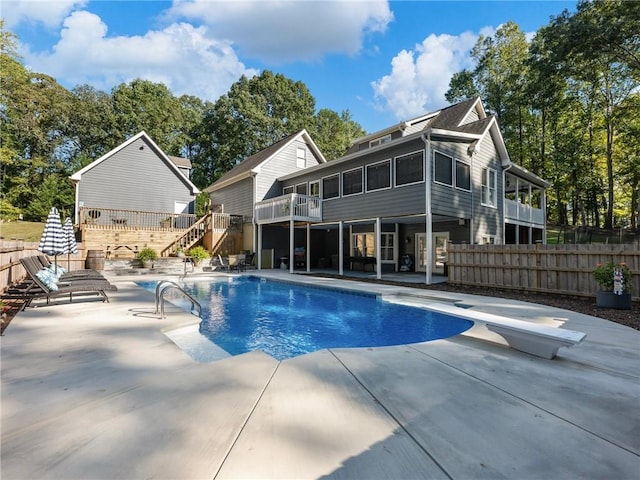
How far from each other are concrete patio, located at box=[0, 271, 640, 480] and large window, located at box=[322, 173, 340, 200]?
11.5 meters

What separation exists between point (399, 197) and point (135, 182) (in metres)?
17.1

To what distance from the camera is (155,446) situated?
209cm

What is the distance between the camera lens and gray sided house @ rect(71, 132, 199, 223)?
19094mm

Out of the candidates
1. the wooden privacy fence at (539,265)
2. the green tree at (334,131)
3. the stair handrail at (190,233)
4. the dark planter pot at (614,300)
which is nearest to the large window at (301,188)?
the stair handrail at (190,233)

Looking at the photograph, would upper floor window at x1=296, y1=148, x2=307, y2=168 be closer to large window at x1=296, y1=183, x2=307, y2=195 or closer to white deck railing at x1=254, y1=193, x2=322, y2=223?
large window at x1=296, y1=183, x2=307, y2=195

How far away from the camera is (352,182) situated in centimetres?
1438

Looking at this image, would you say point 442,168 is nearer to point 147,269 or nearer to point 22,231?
point 147,269

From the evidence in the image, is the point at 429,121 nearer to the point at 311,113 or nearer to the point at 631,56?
the point at 631,56

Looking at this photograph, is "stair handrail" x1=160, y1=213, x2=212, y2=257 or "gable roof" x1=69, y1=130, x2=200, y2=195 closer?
"stair handrail" x1=160, y1=213, x2=212, y2=257

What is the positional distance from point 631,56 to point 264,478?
23.7m

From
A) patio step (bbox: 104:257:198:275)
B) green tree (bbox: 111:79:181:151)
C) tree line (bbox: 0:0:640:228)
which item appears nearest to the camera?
patio step (bbox: 104:257:198:275)

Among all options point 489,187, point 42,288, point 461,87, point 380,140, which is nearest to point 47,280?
point 42,288

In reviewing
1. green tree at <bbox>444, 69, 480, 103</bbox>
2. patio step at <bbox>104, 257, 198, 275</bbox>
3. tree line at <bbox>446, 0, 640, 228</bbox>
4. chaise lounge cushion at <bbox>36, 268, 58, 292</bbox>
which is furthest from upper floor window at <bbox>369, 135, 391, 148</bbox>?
green tree at <bbox>444, 69, 480, 103</bbox>

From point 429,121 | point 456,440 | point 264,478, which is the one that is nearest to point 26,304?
point 264,478
